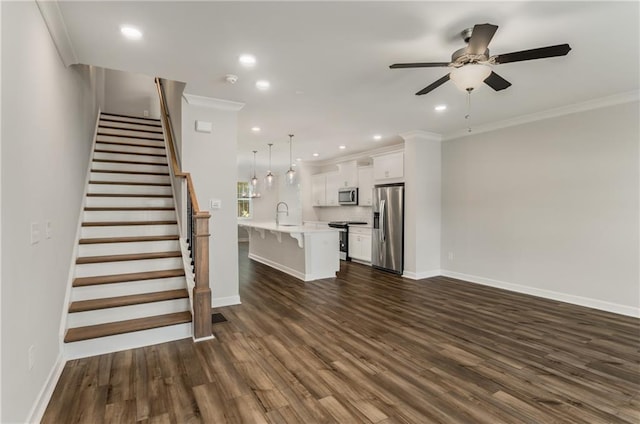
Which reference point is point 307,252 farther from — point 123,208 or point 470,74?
point 470,74

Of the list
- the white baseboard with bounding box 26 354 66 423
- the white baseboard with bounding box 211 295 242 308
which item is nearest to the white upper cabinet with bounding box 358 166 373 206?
the white baseboard with bounding box 211 295 242 308

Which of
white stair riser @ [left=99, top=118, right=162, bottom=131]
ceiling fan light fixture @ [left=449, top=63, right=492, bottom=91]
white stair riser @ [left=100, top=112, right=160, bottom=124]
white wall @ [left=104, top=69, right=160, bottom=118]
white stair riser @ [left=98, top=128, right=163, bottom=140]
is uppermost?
white wall @ [left=104, top=69, right=160, bottom=118]

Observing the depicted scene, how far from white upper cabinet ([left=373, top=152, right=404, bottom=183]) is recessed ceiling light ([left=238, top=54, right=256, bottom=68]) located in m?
3.73

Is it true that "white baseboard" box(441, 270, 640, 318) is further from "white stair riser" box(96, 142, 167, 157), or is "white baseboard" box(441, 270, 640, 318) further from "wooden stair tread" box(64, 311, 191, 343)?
"white stair riser" box(96, 142, 167, 157)

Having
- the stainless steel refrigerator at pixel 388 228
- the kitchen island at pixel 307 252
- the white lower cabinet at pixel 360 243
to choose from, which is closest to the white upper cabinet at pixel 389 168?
the stainless steel refrigerator at pixel 388 228

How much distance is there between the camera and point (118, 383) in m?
2.32

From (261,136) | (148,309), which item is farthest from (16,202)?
(261,136)

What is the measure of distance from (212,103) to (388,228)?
3820mm

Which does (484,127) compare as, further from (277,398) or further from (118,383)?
(118,383)

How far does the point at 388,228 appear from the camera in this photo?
6184 mm

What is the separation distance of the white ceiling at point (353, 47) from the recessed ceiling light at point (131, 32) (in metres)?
0.05

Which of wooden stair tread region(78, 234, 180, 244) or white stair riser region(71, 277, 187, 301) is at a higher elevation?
wooden stair tread region(78, 234, 180, 244)

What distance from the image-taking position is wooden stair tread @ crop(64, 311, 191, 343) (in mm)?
2723

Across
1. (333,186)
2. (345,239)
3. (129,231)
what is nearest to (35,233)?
(129,231)
